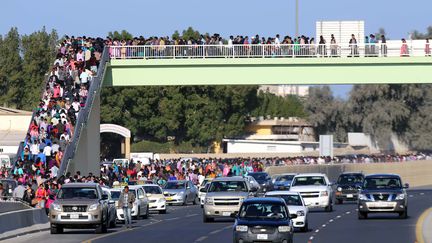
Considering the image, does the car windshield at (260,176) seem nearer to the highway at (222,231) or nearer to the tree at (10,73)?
the highway at (222,231)

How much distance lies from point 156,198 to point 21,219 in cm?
1500

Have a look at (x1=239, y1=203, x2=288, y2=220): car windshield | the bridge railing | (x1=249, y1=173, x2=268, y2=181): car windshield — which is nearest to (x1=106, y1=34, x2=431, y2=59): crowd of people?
the bridge railing

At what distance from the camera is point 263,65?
6612cm

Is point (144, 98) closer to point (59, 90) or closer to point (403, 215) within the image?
point (59, 90)

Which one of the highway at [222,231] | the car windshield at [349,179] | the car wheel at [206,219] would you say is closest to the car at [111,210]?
the highway at [222,231]

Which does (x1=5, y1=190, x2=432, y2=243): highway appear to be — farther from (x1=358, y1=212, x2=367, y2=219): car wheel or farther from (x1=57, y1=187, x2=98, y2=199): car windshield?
(x1=57, y1=187, x2=98, y2=199): car windshield

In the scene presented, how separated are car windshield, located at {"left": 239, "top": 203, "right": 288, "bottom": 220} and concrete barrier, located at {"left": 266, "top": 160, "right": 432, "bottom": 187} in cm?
5377

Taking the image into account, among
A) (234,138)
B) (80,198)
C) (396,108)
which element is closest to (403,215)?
(80,198)

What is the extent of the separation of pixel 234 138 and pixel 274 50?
6394 cm

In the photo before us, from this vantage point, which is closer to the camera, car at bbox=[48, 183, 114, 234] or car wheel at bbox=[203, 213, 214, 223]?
car at bbox=[48, 183, 114, 234]

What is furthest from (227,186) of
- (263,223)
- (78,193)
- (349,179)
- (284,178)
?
(284,178)

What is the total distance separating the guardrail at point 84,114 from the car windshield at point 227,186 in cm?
880

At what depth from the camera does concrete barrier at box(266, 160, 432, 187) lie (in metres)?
90.0

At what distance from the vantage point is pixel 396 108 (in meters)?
139
